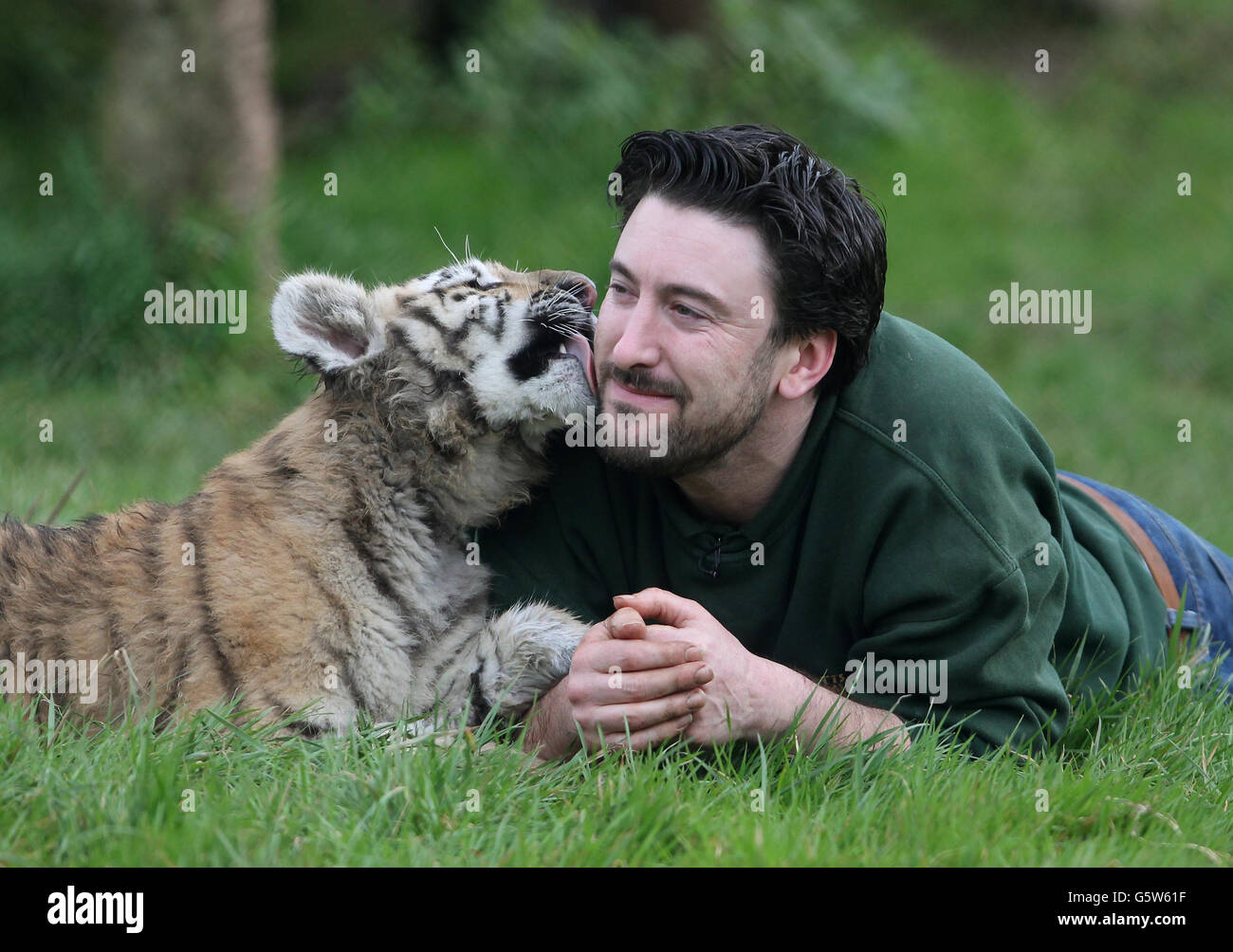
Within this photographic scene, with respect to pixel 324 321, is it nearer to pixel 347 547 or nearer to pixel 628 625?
pixel 347 547

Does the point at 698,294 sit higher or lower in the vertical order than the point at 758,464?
higher

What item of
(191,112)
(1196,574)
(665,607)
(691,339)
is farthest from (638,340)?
(191,112)

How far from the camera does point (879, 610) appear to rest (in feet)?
11.2

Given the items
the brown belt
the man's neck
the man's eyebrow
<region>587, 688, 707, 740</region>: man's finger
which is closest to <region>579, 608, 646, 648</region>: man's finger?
<region>587, 688, 707, 740</region>: man's finger

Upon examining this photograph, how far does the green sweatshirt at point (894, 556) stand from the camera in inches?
131

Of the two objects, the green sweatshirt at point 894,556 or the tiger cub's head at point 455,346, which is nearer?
the green sweatshirt at point 894,556

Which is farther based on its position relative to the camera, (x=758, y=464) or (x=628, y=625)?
(x=758, y=464)

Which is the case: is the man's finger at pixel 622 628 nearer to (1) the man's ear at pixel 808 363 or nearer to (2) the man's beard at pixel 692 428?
(2) the man's beard at pixel 692 428

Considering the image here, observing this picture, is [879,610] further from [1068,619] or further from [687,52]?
[687,52]

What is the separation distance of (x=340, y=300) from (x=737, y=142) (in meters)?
→ 1.18

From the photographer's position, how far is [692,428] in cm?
347

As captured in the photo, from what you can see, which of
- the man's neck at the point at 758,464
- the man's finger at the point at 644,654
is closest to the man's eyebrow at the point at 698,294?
the man's neck at the point at 758,464

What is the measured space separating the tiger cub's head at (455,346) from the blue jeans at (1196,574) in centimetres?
197

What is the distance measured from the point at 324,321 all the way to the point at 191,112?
474 cm
